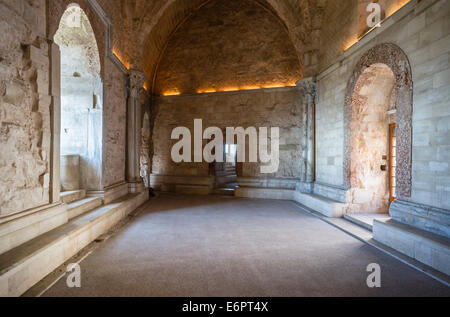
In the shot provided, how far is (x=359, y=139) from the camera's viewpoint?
5.55 m

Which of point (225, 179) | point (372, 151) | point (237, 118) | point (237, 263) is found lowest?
point (237, 263)

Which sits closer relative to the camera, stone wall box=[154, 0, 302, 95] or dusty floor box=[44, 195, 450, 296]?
dusty floor box=[44, 195, 450, 296]

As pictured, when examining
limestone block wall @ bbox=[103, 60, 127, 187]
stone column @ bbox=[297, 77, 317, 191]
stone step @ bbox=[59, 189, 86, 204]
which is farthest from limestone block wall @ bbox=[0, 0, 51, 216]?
stone column @ bbox=[297, 77, 317, 191]

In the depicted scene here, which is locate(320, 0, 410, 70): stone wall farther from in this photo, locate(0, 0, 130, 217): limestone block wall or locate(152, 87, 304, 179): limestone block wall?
locate(0, 0, 130, 217): limestone block wall

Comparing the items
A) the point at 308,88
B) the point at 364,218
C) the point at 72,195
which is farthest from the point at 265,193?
the point at 72,195

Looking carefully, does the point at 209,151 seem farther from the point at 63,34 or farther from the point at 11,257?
the point at 11,257

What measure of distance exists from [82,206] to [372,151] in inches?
263

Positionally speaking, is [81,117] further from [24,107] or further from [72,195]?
[24,107]

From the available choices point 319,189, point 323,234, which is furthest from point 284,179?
point 323,234

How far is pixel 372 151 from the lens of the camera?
559 cm

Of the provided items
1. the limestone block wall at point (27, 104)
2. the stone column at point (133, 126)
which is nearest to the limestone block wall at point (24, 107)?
the limestone block wall at point (27, 104)

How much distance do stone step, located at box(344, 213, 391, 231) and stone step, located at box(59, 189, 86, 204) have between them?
239 inches

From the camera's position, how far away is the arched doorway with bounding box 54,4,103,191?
5.01 metres

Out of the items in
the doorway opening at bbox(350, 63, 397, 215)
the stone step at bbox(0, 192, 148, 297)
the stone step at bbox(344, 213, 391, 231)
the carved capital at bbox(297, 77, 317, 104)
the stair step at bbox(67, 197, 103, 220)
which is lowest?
the stone step at bbox(344, 213, 391, 231)
